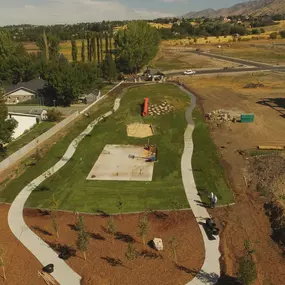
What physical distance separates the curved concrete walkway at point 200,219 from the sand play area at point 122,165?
4267 mm

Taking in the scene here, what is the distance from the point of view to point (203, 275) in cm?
2158

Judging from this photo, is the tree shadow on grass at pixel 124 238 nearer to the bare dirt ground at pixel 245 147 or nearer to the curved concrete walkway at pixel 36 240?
the curved concrete walkway at pixel 36 240

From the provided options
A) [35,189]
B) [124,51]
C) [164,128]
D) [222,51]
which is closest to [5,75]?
[124,51]

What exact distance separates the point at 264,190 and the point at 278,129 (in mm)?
20924

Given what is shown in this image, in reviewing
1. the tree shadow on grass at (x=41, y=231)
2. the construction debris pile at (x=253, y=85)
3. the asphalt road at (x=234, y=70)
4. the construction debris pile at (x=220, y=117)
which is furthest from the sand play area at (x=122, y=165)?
the asphalt road at (x=234, y=70)

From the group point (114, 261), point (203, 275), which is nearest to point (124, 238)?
point (114, 261)

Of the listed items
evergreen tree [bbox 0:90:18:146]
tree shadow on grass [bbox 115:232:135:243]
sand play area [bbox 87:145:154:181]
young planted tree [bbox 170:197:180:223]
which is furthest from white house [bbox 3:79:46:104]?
tree shadow on grass [bbox 115:232:135:243]

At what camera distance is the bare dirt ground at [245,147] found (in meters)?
23.4

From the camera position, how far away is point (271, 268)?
22.2 m

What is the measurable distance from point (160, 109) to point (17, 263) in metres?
41.8

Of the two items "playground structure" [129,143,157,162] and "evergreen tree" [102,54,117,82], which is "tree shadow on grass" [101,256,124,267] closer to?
"playground structure" [129,143,157,162]

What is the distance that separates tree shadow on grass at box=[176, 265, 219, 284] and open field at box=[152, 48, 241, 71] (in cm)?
9278

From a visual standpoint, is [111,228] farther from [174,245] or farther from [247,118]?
[247,118]

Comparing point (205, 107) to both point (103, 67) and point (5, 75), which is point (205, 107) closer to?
point (103, 67)
